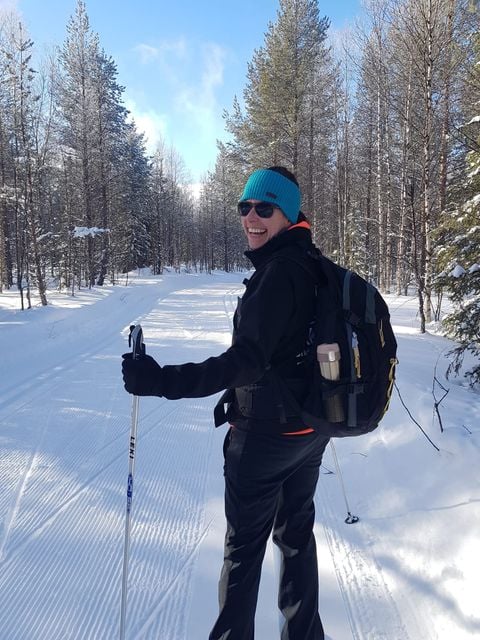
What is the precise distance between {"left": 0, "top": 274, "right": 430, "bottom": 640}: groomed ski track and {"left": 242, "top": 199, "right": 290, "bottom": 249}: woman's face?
7.07 ft

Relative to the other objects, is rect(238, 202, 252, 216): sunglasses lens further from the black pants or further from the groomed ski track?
the groomed ski track

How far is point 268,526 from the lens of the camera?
1849 millimetres

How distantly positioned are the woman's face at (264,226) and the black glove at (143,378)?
696mm

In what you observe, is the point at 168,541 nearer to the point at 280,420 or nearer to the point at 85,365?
the point at 280,420

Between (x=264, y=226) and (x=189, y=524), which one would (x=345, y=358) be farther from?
(x=189, y=524)

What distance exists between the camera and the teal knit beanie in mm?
1833

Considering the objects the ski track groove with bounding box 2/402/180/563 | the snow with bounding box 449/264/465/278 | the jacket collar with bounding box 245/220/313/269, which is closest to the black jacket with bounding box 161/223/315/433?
the jacket collar with bounding box 245/220/313/269

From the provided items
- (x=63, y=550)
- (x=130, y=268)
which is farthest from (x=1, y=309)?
(x=130, y=268)

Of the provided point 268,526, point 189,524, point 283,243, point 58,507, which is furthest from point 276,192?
point 58,507

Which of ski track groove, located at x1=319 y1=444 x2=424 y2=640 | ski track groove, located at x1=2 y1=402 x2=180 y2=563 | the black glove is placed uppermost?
the black glove

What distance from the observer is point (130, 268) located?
3838cm

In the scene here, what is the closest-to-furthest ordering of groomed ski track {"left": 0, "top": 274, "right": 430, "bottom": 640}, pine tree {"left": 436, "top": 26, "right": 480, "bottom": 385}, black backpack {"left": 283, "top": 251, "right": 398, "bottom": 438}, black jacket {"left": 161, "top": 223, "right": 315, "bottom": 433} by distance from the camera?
black jacket {"left": 161, "top": 223, "right": 315, "bottom": 433}, black backpack {"left": 283, "top": 251, "right": 398, "bottom": 438}, groomed ski track {"left": 0, "top": 274, "right": 430, "bottom": 640}, pine tree {"left": 436, "top": 26, "right": 480, "bottom": 385}

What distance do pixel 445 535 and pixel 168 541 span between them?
6.35ft

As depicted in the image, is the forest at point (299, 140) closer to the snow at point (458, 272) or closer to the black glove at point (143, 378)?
the snow at point (458, 272)
